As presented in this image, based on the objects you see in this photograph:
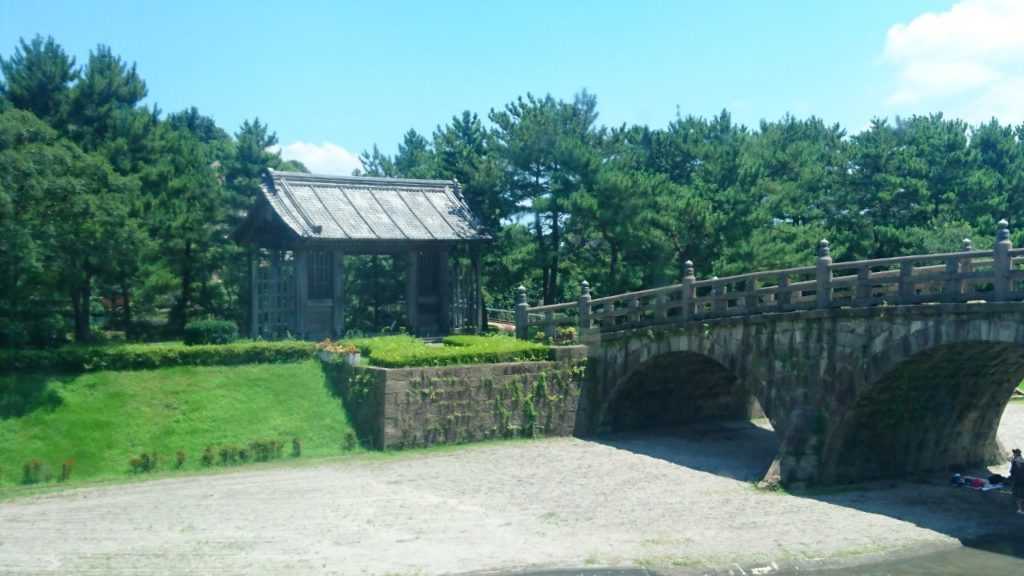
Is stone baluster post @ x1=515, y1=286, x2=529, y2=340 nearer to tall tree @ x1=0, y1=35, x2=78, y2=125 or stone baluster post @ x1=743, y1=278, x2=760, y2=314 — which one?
stone baluster post @ x1=743, y1=278, x2=760, y2=314

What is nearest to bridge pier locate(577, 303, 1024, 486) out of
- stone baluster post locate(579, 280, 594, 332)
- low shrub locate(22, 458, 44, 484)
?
stone baluster post locate(579, 280, 594, 332)

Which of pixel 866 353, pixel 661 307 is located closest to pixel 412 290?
pixel 661 307

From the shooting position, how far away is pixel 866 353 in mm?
21453

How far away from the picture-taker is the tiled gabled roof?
33.7 metres

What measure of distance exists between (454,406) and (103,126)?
645 inches

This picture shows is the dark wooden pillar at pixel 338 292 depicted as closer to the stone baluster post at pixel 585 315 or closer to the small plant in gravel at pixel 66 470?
the stone baluster post at pixel 585 315

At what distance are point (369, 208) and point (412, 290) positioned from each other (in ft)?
11.4

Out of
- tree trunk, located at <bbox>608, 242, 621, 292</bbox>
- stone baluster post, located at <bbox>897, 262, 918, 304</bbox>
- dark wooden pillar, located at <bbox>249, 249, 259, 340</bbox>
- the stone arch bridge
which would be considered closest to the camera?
the stone arch bridge

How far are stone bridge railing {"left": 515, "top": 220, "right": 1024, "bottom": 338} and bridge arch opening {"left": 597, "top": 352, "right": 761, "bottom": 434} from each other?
171 cm

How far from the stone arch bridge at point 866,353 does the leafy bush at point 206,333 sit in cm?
1252

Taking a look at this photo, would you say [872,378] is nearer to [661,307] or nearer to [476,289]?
[661,307]

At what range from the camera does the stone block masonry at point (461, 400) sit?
26.5 metres

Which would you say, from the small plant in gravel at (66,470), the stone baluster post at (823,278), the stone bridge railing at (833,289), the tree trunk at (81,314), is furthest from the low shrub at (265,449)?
the stone baluster post at (823,278)

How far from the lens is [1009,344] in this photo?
1981 cm
